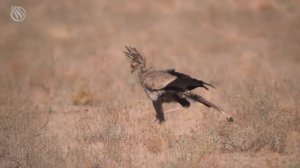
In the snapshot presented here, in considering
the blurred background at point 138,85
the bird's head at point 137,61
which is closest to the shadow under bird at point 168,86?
the bird's head at point 137,61

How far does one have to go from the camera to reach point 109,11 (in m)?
27.8

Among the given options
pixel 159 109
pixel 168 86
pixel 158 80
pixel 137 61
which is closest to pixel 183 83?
pixel 168 86

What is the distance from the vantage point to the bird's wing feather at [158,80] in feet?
35.6

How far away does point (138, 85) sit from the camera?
16.4m

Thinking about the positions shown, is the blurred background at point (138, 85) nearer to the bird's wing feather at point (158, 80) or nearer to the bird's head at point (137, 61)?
the bird's wing feather at point (158, 80)

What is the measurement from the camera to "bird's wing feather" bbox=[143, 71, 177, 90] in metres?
10.8

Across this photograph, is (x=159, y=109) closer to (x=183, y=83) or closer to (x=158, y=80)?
(x=158, y=80)

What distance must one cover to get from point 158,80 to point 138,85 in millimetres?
5452

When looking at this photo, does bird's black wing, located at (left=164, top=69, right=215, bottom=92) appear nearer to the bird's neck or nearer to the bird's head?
the bird's neck

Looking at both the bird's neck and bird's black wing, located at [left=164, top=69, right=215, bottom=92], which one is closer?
bird's black wing, located at [left=164, top=69, right=215, bottom=92]

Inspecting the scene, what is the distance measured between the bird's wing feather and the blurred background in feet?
1.96

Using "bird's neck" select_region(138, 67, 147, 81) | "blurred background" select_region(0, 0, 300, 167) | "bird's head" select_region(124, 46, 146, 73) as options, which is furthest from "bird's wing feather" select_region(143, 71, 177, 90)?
"blurred background" select_region(0, 0, 300, 167)

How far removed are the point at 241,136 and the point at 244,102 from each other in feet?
6.70

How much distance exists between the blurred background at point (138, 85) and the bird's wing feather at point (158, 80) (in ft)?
1.96
